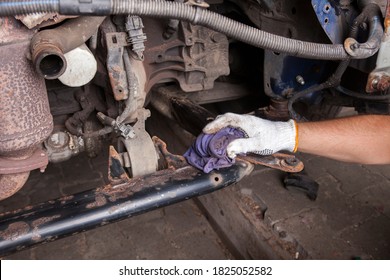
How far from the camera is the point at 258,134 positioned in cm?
148

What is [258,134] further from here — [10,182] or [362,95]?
[10,182]

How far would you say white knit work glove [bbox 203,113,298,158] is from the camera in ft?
4.57

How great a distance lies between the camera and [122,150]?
141 centimetres

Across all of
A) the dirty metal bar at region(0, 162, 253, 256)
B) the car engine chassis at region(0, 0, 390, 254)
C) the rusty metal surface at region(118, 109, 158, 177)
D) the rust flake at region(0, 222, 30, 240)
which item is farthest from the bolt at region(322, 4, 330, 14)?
the rust flake at region(0, 222, 30, 240)

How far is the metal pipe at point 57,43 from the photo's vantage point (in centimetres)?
89

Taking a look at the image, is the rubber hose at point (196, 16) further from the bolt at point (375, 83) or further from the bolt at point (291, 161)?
the bolt at point (291, 161)

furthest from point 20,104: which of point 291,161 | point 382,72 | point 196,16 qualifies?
point 382,72

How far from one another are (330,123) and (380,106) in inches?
15.5

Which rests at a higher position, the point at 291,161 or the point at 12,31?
the point at 12,31

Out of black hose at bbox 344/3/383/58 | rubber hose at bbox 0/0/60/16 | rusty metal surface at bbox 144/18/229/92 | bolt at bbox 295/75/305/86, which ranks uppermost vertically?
rubber hose at bbox 0/0/60/16

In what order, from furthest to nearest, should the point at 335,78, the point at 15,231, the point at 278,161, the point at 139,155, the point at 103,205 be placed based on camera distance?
the point at 335,78, the point at 278,161, the point at 139,155, the point at 103,205, the point at 15,231

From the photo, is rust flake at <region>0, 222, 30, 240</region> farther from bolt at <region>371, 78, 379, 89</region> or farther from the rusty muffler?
bolt at <region>371, 78, 379, 89</region>

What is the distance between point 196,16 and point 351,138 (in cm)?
95

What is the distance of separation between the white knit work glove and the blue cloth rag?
2 cm
